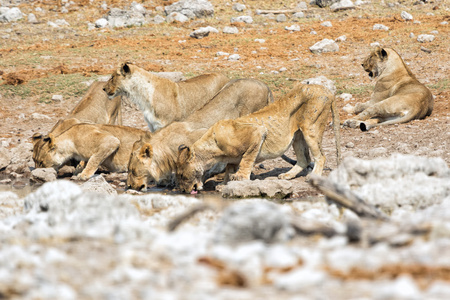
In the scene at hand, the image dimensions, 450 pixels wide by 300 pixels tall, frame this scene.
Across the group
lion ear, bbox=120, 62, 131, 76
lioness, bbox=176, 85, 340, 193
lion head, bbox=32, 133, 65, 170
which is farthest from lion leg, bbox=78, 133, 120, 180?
lioness, bbox=176, 85, 340, 193

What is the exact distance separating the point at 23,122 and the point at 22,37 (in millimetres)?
11173

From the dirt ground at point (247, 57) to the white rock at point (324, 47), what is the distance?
0.32 metres

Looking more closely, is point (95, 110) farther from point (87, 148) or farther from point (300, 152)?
point (300, 152)

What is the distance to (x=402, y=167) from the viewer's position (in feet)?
19.1

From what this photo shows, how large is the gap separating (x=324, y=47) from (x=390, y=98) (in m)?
7.70

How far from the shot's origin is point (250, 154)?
9547 millimetres

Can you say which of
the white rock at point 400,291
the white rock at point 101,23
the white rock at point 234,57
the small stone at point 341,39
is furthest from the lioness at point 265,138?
the white rock at point 101,23

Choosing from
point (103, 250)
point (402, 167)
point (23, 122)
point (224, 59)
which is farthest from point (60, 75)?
point (103, 250)

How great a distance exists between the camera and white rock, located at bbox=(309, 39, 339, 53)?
2097cm

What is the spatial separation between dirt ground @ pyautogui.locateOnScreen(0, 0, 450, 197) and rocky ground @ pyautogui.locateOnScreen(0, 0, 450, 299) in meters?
0.07

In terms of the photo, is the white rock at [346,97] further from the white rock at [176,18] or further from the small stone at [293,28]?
the white rock at [176,18]

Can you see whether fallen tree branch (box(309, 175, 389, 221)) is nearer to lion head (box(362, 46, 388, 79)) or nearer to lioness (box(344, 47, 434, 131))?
lioness (box(344, 47, 434, 131))

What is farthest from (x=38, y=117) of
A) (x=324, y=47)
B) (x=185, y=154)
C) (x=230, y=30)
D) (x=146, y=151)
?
(x=230, y=30)

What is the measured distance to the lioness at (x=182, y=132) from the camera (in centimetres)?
973
